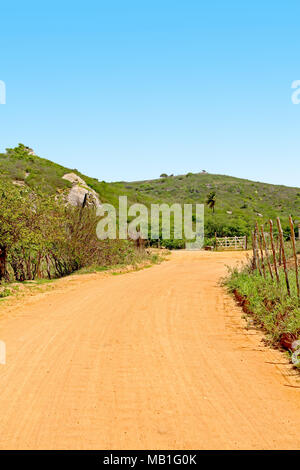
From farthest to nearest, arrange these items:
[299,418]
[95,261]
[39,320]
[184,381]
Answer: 1. [95,261]
2. [39,320]
3. [184,381]
4. [299,418]

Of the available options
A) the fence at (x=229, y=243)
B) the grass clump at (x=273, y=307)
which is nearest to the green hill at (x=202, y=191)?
the fence at (x=229, y=243)

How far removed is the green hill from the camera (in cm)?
4106

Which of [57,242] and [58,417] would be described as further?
[57,242]

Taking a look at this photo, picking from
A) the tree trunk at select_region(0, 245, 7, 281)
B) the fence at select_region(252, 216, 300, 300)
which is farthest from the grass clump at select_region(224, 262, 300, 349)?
the tree trunk at select_region(0, 245, 7, 281)

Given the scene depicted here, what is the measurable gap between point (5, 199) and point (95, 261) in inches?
312

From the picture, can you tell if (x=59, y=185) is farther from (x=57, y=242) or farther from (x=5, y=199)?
(x=5, y=199)

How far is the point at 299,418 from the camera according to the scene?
193 inches

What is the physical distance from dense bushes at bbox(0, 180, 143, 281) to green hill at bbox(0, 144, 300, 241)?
7.31ft

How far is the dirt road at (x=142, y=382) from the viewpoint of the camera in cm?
448

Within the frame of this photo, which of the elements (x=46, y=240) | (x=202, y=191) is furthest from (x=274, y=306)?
(x=202, y=191)

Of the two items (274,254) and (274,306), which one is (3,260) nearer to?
(274,254)

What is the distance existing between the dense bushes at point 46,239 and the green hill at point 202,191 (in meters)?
2.23
